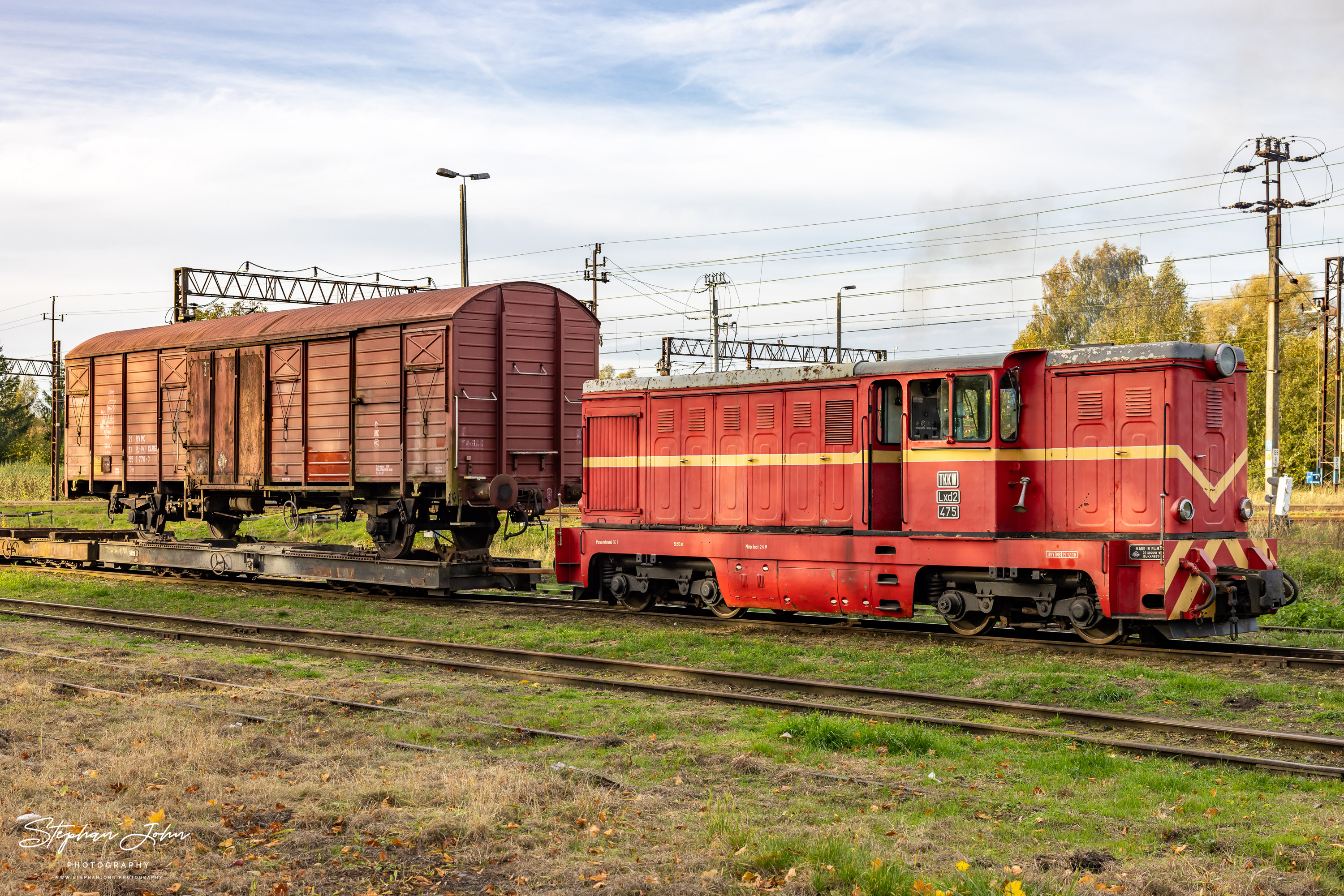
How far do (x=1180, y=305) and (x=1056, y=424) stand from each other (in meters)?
52.9

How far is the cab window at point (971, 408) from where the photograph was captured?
12406mm

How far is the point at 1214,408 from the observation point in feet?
40.0

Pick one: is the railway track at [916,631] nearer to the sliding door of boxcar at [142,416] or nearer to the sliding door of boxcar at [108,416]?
the sliding door of boxcar at [142,416]

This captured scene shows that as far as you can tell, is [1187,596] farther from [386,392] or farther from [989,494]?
[386,392]

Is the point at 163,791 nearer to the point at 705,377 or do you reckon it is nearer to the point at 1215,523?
the point at 705,377

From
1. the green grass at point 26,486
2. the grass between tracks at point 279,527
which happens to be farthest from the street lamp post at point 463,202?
the green grass at point 26,486

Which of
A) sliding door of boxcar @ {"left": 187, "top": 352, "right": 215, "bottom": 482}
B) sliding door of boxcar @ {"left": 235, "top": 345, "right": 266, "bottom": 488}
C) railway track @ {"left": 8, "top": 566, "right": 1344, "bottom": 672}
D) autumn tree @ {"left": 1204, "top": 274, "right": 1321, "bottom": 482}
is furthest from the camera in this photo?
autumn tree @ {"left": 1204, "top": 274, "right": 1321, "bottom": 482}

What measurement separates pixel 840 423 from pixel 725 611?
3.14 m

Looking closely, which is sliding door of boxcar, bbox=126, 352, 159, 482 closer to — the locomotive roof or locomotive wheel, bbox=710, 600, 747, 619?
the locomotive roof

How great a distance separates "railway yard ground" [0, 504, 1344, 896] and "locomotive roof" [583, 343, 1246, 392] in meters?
3.18

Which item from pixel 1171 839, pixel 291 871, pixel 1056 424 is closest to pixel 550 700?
pixel 291 871

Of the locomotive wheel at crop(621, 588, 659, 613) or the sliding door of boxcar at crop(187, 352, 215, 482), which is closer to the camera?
the locomotive wheel at crop(621, 588, 659, 613)

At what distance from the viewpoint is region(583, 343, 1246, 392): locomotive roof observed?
11.8 metres
